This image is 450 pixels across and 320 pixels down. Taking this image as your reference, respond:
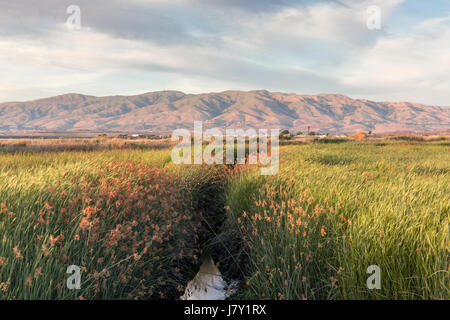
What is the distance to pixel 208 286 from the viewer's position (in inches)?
274

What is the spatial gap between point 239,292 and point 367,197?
113 inches

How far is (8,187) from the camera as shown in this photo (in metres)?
4.99

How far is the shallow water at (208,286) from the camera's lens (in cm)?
651

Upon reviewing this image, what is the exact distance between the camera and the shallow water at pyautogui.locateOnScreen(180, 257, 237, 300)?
256 inches

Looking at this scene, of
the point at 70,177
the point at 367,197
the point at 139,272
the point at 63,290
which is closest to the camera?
the point at 63,290

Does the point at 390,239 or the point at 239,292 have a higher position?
the point at 390,239
